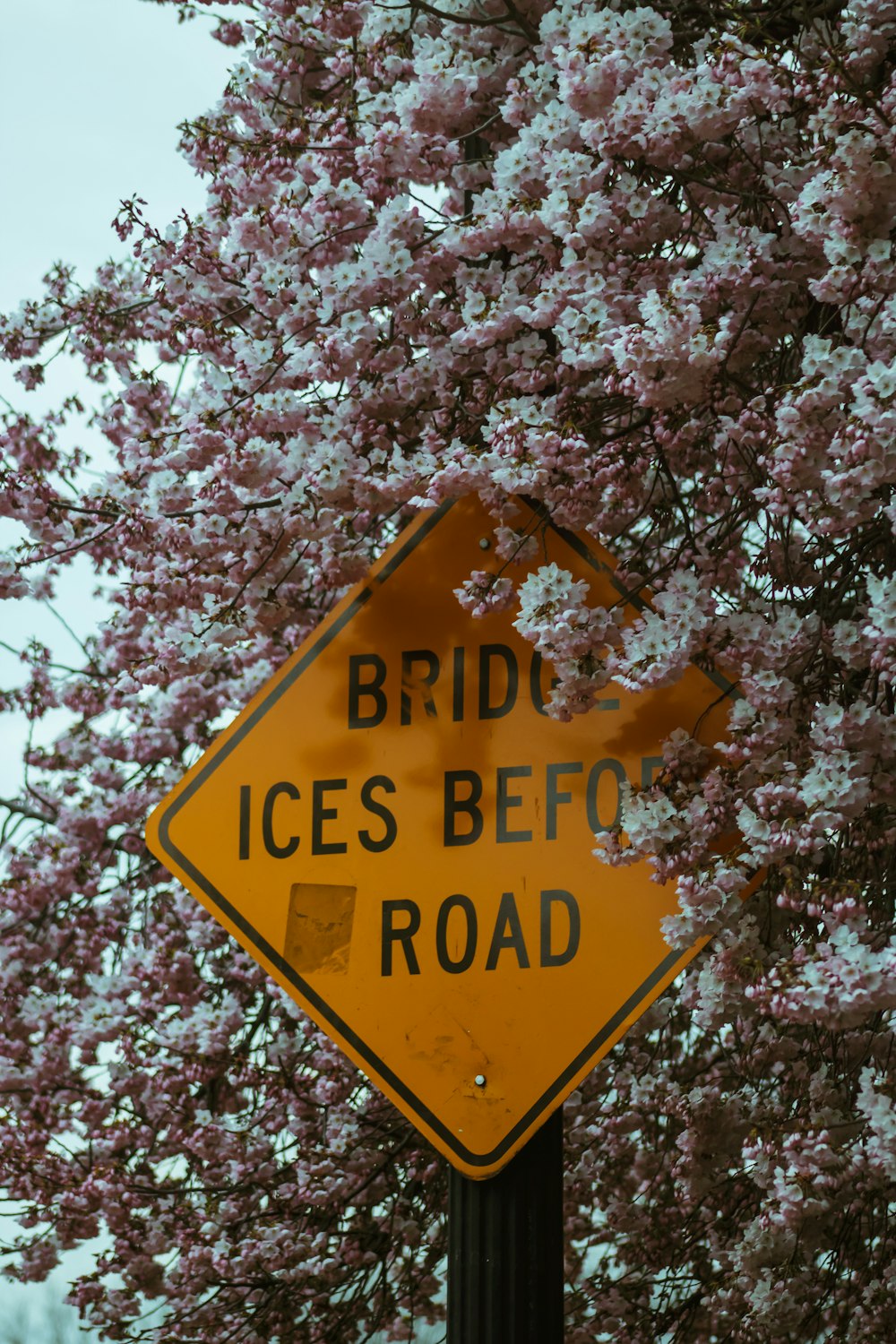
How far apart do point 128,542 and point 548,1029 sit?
187 centimetres

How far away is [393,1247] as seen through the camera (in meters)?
5.61

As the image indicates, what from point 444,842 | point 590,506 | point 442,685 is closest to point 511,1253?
point 444,842

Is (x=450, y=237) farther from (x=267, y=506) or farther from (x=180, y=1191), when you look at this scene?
(x=180, y=1191)

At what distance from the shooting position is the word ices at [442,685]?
3.12 m

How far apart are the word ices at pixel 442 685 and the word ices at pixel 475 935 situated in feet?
1.24

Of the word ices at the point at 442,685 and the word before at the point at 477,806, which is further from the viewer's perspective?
the word ices at the point at 442,685

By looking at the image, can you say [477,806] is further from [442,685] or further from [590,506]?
[590,506]

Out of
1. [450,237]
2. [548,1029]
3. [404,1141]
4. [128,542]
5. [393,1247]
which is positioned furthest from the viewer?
[393,1247]

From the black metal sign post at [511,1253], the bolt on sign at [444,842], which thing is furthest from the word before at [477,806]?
the black metal sign post at [511,1253]

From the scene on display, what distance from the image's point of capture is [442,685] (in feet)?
10.4

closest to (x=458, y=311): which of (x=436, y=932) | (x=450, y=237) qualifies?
(x=450, y=237)

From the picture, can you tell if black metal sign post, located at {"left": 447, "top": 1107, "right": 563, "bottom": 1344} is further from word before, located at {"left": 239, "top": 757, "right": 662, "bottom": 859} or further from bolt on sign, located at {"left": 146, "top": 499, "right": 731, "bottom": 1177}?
word before, located at {"left": 239, "top": 757, "right": 662, "bottom": 859}

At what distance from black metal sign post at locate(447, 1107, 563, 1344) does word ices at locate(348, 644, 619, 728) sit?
2.60 feet

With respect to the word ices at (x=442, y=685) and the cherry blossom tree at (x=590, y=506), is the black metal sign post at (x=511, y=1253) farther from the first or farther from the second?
the word ices at (x=442, y=685)
